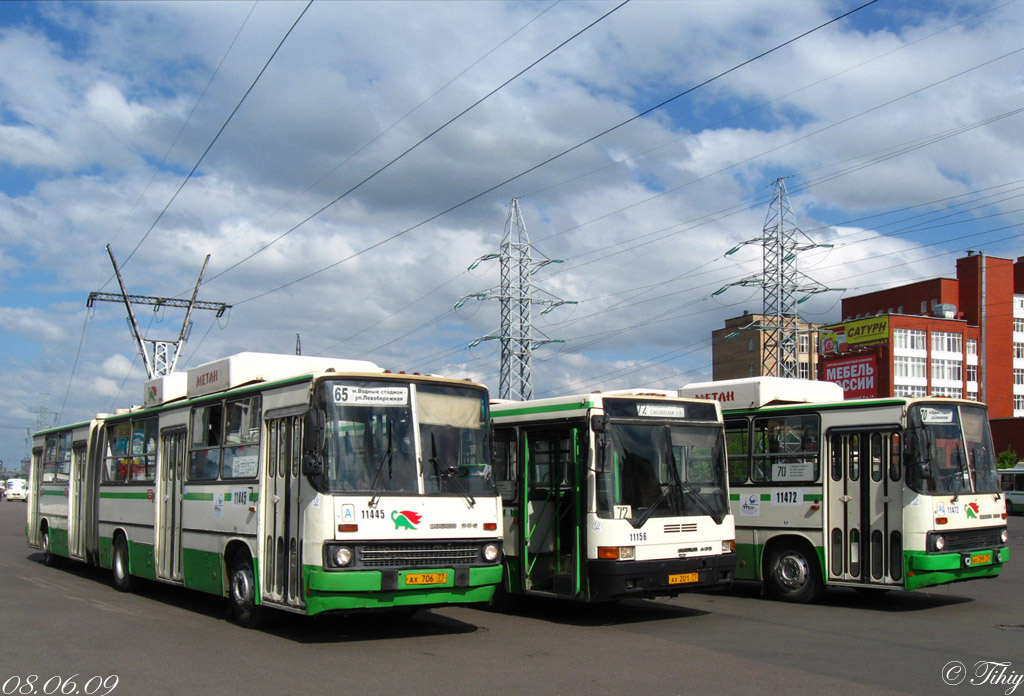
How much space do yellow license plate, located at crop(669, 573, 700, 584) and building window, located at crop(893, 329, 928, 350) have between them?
8481 cm

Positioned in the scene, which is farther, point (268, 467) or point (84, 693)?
point (268, 467)

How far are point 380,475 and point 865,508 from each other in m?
7.32

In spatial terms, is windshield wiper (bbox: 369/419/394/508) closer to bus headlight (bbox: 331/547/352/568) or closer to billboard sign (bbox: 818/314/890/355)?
bus headlight (bbox: 331/547/352/568)

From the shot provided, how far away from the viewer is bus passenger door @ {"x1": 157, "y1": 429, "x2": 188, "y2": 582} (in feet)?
47.5

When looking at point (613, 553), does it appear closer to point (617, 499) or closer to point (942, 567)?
point (617, 499)

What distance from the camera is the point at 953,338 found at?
94.9 meters

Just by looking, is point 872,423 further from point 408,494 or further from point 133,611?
point 133,611

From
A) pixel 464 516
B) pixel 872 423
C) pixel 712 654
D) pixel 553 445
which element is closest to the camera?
pixel 712 654

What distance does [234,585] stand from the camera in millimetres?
12445

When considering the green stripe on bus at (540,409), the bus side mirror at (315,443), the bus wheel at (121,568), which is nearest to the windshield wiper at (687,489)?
the green stripe on bus at (540,409)

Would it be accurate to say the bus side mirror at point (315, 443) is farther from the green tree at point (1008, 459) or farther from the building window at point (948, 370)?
the building window at point (948, 370)

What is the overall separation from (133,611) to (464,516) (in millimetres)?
5731

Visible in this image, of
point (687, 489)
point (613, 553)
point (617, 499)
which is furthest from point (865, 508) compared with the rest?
point (613, 553)

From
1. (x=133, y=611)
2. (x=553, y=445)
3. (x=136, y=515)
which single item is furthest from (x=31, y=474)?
(x=553, y=445)
